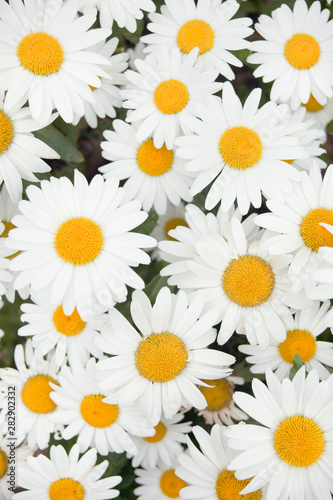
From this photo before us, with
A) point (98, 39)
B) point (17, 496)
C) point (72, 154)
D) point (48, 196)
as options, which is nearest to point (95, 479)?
point (17, 496)

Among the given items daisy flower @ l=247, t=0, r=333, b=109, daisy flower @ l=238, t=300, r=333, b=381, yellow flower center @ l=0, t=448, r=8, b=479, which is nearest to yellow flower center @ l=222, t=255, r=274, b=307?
daisy flower @ l=238, t=300, r=333, b=381

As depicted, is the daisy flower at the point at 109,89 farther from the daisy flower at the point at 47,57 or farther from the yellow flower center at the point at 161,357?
the yellow flower center at the point at 161,357

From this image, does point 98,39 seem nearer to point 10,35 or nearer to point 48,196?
point 10,35

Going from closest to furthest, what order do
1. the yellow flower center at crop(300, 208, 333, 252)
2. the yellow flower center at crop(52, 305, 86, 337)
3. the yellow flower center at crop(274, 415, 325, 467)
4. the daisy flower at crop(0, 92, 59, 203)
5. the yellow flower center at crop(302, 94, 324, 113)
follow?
the yellow flower center at crop(274, 415, 325, 467) → the yellow flower center at crop(300, 208, 333, 252) → the daisy flower at crop(0, 92, 59, 203) → the yellow flower center at crop(52, 305, 86, 337) → the yellow flower center at crop(302, 94, 324, 113)

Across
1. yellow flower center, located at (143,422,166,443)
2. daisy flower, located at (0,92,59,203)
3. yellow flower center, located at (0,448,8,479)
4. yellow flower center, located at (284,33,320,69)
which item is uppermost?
yellow flower center, located at (284,33,320,69)

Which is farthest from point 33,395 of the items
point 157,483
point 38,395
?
point 157,483

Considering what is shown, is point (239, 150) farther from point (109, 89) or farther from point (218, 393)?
point (218, 393)

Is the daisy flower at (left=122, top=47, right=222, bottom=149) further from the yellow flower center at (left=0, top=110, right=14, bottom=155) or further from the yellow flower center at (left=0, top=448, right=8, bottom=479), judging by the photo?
the yellow flower center at (left=0, top=448, right=8, bottom=479)
